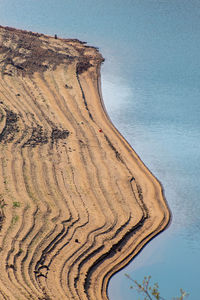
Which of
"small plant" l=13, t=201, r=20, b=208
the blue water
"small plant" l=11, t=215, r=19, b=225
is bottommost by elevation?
"small plant" l=11, t=215, r=19, b=225

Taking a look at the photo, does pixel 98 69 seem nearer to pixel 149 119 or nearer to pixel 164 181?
pixel 149 119

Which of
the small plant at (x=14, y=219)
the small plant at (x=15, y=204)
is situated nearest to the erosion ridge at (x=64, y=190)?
the small plant at (x=14, y=219)

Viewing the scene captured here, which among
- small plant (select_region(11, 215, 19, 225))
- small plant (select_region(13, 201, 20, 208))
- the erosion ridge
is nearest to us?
the erosion ridge

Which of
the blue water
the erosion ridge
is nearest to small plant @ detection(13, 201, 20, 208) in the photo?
the erosion ridge

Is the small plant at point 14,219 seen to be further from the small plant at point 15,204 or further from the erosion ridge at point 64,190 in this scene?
the small plant at point 15,204

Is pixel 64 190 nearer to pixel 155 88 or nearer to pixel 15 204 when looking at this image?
pixel 15 204

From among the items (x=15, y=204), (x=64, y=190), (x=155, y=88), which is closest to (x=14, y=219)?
(x=15, y=204)

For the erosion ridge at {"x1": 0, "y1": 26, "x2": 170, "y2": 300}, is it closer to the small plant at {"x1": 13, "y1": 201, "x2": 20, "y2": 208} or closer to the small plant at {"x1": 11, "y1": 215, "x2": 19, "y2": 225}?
the small plant at {"x1": 11, "y1": 215, "x2": 19, "y2": 225}
